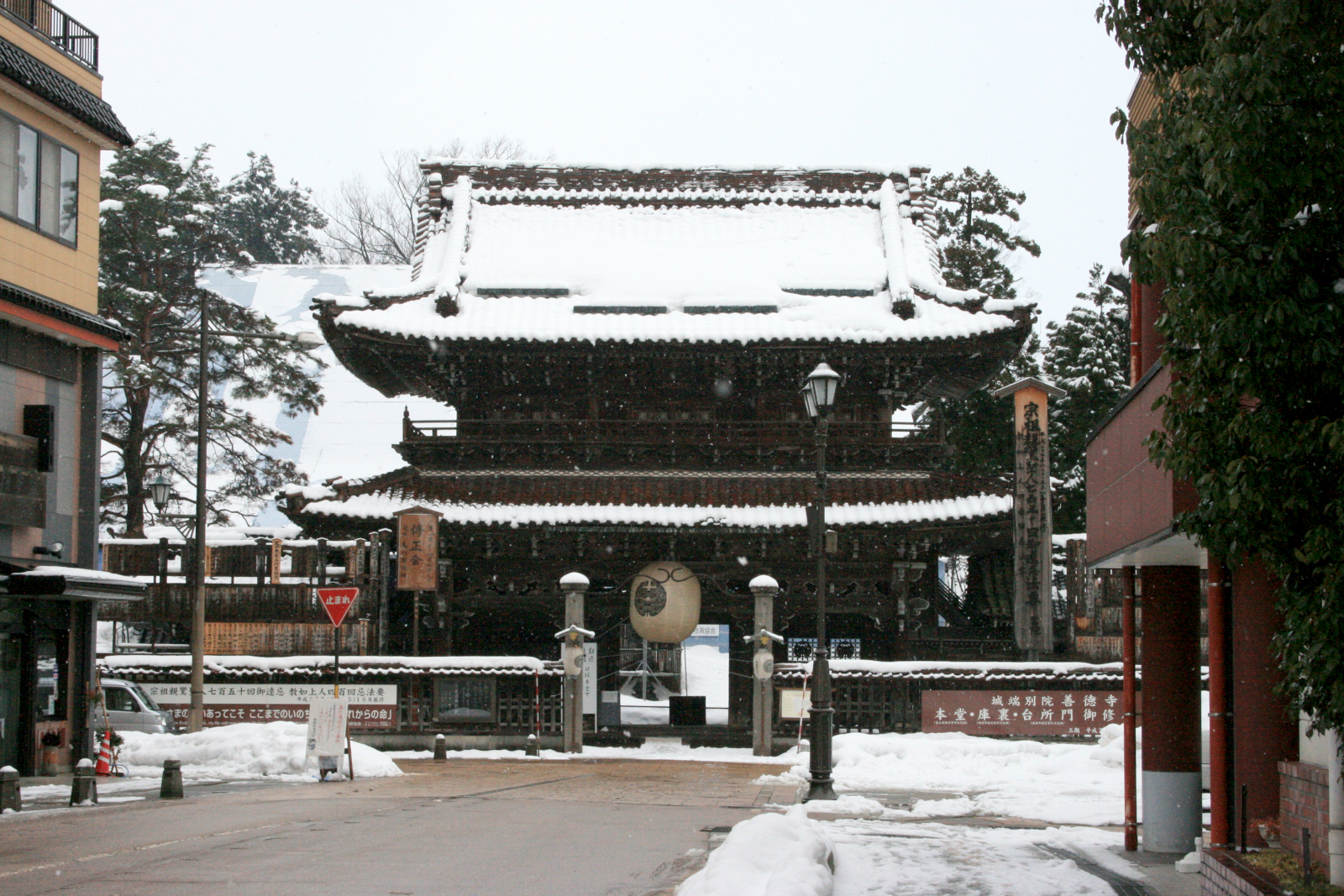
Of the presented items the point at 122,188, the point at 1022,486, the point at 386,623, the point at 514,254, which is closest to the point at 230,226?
the point at 122,188

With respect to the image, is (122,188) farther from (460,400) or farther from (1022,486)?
(1022,486)

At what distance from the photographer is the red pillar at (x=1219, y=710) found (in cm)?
882

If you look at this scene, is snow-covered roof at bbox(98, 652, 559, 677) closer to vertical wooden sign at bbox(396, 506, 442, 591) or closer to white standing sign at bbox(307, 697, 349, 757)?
vertical wooden sign at bbox(396, 506, 442, 591)

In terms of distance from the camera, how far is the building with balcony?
18.2 m

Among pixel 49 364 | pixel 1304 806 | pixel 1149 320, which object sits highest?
pixel 49 364

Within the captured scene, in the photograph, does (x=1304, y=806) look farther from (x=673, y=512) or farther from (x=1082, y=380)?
(x=1082, y=380)

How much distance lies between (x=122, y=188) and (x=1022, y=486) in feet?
86.7

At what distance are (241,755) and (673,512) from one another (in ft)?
30.4

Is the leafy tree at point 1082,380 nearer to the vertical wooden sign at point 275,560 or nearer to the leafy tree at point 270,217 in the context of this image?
the vertical wooden sign at point 275,560

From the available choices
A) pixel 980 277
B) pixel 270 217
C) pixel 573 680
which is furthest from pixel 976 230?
pixel 270 217

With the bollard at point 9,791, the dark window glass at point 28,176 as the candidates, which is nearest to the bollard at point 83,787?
the bollard at point 9,791

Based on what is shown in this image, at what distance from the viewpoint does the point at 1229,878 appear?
24.9ft

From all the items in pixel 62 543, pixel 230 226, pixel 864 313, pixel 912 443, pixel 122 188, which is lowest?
pixel 62 543

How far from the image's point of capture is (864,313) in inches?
1057
